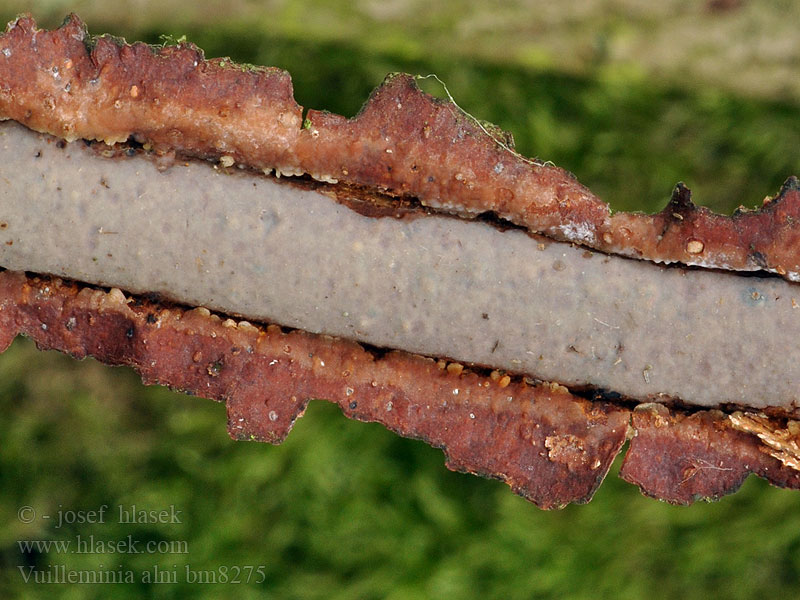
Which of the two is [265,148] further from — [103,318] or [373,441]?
[373,441]

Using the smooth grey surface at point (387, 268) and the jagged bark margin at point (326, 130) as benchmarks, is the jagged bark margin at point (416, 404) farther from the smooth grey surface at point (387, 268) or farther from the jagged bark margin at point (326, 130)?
the jagged bark margin at point (326, 130)

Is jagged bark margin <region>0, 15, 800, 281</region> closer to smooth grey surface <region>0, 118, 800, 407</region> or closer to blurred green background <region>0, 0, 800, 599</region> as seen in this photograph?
smooth grey surface <region>0, 118, 800, 407</region>

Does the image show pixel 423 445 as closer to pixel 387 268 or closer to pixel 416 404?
pixel 416 404

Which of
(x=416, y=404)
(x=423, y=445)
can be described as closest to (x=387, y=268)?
(x=416, y=404)

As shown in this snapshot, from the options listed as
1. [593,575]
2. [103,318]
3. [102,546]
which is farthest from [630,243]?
[102,546]

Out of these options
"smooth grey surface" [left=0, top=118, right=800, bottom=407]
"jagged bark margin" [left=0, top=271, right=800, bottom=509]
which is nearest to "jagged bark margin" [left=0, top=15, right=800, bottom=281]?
"smooth grey surface" [left=0, top=118, right=800, bottom=407]

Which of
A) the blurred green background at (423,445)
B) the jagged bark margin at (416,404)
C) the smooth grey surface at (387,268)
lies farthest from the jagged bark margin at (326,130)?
the blurred green background at (423,445)
